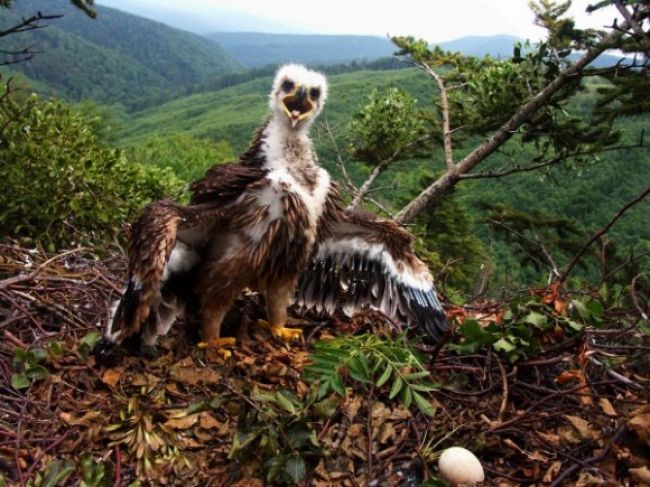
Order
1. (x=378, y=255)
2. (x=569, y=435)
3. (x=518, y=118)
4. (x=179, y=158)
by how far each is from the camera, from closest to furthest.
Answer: (x=569, y=435), (x=378, y=255), (x=518, y=118), (x=179, y=158)

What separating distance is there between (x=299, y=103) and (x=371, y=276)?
45.2 inches

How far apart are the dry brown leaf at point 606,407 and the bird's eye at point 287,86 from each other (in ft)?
7.49

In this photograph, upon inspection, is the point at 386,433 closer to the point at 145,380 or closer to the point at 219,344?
the point at 219,344

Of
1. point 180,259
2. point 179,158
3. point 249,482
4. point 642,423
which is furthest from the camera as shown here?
point 179,158

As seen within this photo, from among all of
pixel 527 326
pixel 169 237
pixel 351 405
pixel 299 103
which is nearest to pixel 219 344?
pixel 169 237

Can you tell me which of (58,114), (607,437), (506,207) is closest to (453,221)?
(506,207)

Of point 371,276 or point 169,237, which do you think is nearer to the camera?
point 169,237

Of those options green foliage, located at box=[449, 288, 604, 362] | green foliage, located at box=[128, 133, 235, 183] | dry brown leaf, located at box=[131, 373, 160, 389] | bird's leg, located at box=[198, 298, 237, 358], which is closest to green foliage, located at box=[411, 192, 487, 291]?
green foliage, located at box=[128, 133, 235, 183]

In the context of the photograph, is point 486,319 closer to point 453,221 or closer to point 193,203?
point 193,203

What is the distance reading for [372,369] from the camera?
110 inches

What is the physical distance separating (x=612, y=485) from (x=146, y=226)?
2.30 metres

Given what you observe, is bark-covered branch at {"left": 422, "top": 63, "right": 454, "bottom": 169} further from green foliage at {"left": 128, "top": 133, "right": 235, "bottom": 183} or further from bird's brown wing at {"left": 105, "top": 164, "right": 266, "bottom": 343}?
green foliage at {"left": 128, "top": 133, "right": 235, "bottom": 183}

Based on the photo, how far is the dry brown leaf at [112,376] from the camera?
9.76 feet

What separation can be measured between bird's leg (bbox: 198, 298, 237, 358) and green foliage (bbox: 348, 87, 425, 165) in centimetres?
490
